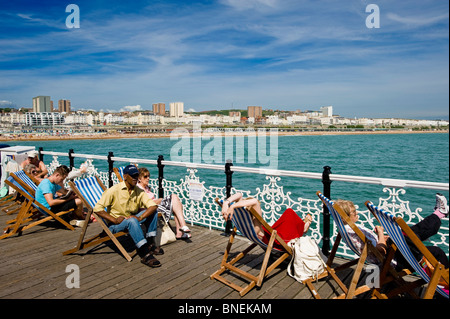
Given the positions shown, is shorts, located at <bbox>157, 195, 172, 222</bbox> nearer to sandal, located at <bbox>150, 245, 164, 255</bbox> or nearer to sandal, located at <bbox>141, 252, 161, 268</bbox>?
sandal, located at <bbox>150, 245, 164, 255</bbox>

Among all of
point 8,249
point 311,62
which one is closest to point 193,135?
point 311,62

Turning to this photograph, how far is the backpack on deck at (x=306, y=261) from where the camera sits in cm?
326

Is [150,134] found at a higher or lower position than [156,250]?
higher

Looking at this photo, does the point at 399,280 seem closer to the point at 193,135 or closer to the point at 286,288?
the point at 286,288

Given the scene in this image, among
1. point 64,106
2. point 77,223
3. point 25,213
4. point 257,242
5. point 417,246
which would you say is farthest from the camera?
point 64,106

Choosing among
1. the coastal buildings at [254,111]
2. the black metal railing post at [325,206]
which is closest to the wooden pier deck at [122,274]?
the black metal railing post at [325,206]

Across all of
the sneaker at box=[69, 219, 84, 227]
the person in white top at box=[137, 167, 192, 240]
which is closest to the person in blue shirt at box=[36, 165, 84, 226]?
the sneaker at box=[69, 219, 84, 227]

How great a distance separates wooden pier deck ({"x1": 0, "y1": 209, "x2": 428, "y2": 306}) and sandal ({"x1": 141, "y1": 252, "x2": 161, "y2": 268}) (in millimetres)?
53

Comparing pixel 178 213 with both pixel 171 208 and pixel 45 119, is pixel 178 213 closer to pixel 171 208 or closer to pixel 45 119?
pixel 171 208

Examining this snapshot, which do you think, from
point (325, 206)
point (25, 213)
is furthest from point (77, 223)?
point (325, 206)

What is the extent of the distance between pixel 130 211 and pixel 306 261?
7.42 ft

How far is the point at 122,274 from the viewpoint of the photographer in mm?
3492

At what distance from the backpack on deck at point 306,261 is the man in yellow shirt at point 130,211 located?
1.61m

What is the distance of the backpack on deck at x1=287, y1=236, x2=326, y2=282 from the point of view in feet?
10.7
